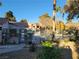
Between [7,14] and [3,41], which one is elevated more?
[7,14]

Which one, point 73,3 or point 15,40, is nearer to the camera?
point 73,3

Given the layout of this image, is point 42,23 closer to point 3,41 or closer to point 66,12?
point 3,41

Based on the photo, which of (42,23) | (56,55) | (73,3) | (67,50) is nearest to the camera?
(56,55)

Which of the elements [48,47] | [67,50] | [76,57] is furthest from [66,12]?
[48,47]

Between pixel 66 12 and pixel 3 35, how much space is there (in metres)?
16.9

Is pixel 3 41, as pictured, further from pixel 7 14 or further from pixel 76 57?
pixel 7 14

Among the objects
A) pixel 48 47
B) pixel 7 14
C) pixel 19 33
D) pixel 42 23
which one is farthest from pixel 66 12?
pixel 42 23

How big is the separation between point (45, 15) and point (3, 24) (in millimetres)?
70433

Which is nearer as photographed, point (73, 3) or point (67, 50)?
point (67, 50)

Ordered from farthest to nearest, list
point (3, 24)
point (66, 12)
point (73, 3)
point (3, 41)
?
point (3, 24) < point (3, 41) < point (66, 12) < point (73, 3)

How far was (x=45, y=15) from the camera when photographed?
375 feet

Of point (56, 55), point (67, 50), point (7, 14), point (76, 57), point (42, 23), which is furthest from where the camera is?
point (42, 23)

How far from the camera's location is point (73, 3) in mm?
25219

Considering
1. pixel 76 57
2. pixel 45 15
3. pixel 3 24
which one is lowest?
pixel 76 57
